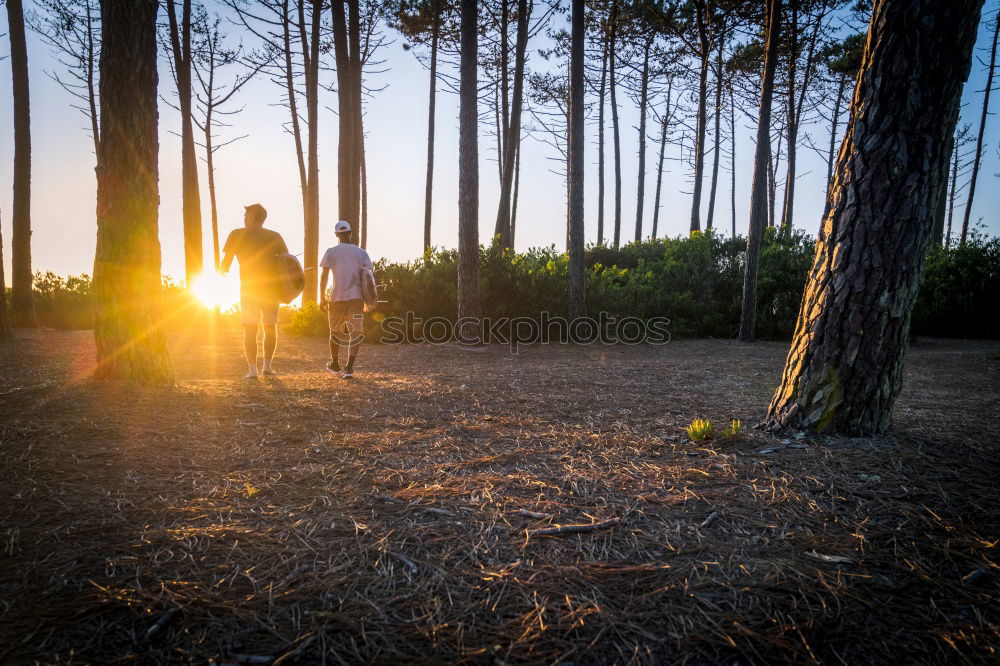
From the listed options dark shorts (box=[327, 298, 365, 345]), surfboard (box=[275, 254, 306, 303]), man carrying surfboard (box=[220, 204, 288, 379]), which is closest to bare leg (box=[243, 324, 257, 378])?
man carrying surfboard (box=[220, 204, 288, 379])

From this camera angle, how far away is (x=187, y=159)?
15086 mm

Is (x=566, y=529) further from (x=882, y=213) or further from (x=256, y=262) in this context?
(x=256, y=262)

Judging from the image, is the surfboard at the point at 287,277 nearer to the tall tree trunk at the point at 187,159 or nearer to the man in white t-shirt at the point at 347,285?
the man in white t-shirt at the point at 347,285

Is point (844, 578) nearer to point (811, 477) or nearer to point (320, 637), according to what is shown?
point (811, 477)

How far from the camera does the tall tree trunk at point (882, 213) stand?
10.7ft

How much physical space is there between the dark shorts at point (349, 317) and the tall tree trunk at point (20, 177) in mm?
9935

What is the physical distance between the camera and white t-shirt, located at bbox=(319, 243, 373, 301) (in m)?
6.67

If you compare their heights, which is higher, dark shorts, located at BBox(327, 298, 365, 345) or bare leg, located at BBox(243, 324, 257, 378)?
dark shorts, located at BBox(327, 298, 365, 345)

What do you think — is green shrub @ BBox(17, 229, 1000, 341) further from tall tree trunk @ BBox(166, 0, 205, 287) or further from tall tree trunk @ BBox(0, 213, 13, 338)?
tall tree trunk @ BBox(0, 213, 13, 338)

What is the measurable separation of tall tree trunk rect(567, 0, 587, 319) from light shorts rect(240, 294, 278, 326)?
6.69 meters

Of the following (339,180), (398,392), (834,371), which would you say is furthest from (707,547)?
(339,180)

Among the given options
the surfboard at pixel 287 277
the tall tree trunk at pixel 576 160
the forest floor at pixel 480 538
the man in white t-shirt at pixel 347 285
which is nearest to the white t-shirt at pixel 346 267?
the man in white t-shirt at pixel 347 285

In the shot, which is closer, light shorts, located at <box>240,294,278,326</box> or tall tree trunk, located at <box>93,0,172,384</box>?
tall tree trunk, located at <box>93,0,172,384</box>

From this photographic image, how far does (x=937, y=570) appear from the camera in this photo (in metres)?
1.99
